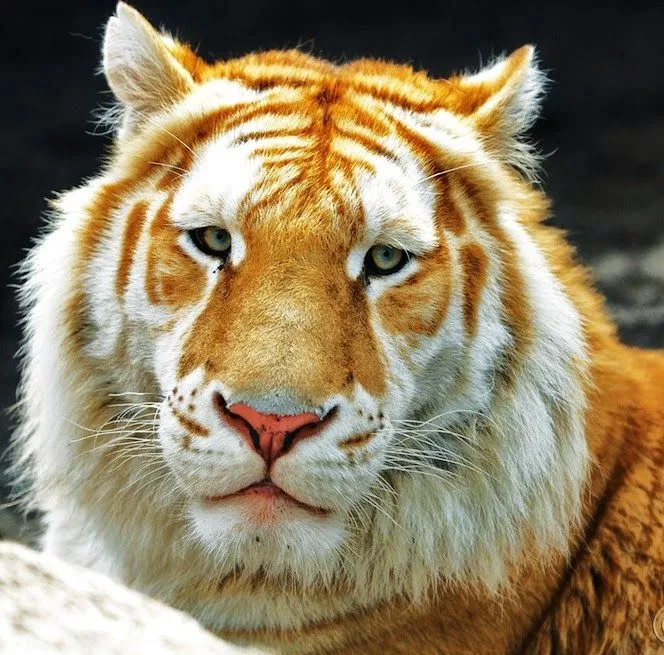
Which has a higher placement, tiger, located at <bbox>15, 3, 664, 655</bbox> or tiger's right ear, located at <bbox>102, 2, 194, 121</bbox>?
tiger's right ear, located at <bbox>102, 2, 194, 121</bbox>

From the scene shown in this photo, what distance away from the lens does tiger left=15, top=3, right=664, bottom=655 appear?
2.46 meters

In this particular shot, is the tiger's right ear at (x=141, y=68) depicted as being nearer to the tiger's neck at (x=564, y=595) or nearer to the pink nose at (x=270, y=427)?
the pink nose at (x=270, y=427)

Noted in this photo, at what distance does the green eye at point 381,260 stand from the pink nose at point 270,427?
405mm

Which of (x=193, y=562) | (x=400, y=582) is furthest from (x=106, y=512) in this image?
(x=400, y=582)

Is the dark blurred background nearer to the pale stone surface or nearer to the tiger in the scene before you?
the tiger

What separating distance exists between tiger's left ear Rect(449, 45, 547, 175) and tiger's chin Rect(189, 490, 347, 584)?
103cm

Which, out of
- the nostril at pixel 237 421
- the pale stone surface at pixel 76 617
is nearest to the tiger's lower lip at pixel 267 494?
the nostril at pixel 237 421

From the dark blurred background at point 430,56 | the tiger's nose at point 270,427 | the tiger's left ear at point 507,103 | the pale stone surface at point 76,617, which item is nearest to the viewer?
the pale stone surface at point 76,617

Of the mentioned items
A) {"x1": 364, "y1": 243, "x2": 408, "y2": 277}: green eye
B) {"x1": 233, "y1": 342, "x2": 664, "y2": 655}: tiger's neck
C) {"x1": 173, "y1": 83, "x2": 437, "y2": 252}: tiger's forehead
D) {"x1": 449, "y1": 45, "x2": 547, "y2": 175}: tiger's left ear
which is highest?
{"x1": 449, "y1": 45, "x2": 547, "y2": 175}: tiger's left ear

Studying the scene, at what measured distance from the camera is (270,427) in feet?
7.36

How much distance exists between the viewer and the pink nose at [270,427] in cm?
224

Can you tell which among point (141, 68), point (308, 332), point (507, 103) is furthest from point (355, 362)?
point (141, 68)

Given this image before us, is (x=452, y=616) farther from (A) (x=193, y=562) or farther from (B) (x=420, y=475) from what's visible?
(A) (x=193, y=562)

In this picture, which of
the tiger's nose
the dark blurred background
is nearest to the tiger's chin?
the tiger's nose
